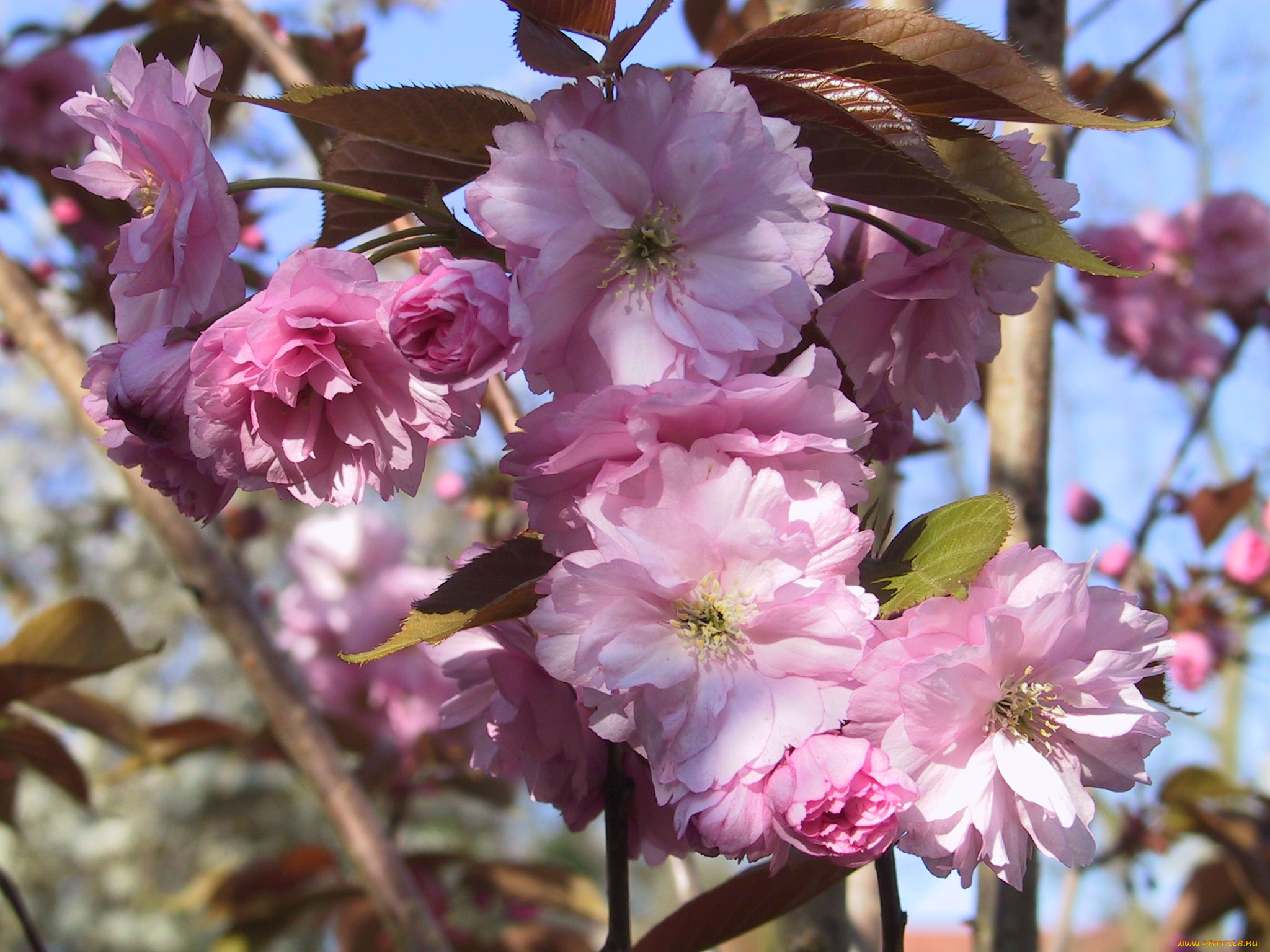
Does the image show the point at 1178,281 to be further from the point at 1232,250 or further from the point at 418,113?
the point at 418,113

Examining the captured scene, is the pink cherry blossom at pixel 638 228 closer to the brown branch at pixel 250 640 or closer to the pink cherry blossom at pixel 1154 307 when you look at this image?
the brown branch at pixel 250 640

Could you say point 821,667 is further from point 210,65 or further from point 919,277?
point 210,65

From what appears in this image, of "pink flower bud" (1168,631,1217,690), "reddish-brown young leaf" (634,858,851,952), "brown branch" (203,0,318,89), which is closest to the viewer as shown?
"reddish-brown young leaf" (634,858,851,952)

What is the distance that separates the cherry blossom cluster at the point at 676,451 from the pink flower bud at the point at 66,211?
5.36 feet

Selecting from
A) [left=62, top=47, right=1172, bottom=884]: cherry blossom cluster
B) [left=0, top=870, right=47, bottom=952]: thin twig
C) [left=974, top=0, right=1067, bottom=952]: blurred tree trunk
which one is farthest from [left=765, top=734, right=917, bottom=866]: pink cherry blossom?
[left=0, top=870, right=47, bottom=952]: thin twig

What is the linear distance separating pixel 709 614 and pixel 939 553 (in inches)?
5.1

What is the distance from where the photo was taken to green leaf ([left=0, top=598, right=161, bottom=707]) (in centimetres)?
116

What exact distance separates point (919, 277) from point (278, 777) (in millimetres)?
5542

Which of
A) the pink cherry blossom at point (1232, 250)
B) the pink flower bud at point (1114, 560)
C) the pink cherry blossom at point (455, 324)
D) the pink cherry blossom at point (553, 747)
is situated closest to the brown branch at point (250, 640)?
the pink cherry blossom at point (553, 747)

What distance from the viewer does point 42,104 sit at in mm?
2279

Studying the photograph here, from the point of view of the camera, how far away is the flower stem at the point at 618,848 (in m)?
0.61

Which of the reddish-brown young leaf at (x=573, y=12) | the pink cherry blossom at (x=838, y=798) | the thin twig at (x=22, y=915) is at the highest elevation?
the reddish-brown young leaf at (x=573, y=12)

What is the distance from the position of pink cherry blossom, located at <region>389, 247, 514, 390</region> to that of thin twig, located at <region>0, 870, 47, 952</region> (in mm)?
857

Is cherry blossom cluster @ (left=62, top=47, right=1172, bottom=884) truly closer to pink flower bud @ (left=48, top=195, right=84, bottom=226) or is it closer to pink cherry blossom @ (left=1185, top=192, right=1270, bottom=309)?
pink flower bud @ (left=48, top=195, right=84, bottom=226)
